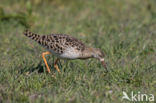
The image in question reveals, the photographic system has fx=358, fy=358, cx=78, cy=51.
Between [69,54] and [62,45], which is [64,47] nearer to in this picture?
[62,45]

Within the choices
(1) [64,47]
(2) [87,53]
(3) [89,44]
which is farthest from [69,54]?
(3) [89,44]

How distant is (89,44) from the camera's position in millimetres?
9812

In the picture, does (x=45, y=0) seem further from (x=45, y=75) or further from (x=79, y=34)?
(x=45, y=75)

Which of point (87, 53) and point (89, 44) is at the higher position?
point (89, 44)

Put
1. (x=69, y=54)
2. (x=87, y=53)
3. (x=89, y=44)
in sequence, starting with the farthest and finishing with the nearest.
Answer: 1. (x=89, y=44)
2. (x=87, y=53)
3. (x=69, y=54)

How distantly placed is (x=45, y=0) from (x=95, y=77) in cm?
775

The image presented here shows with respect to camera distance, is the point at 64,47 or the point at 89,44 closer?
the point at 64,47

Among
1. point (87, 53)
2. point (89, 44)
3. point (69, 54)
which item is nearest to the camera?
point (69, 54)

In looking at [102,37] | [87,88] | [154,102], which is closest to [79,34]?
[102,37]

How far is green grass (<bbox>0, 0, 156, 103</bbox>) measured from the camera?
20.8 ft

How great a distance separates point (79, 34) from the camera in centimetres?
1091

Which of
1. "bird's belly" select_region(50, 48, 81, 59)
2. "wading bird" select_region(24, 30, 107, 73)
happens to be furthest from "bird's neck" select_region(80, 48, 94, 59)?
"bird's belly" select_region(50, 48, 81, 59)

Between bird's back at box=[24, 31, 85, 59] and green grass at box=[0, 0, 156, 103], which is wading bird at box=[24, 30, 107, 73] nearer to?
bird's back at box=[24, 31, 85, 59]

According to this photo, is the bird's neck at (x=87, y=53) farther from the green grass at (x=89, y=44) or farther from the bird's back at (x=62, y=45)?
the green grass at (x=89, y=44)
